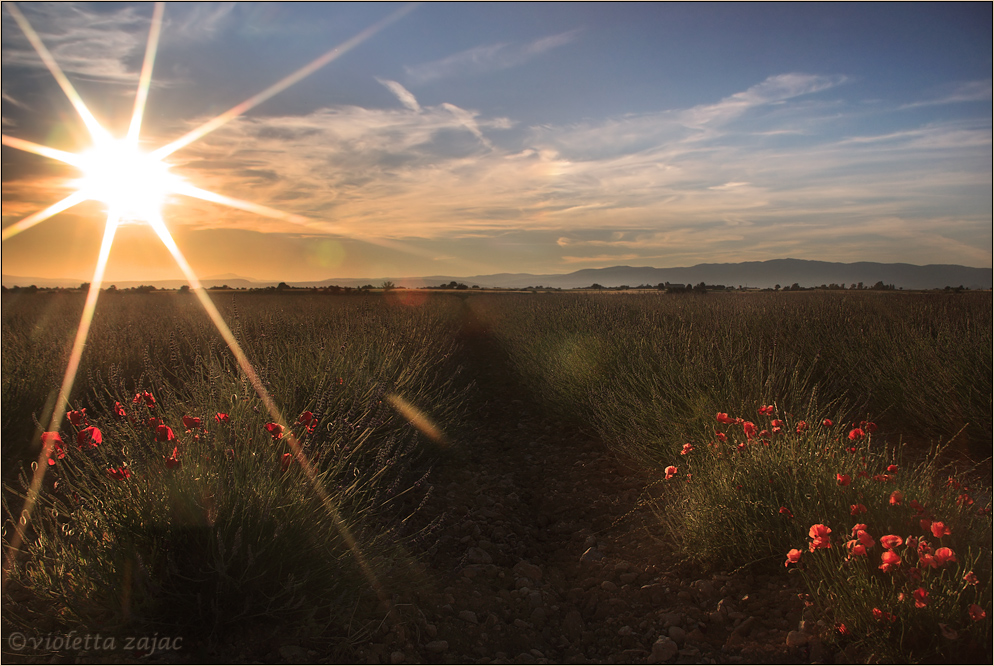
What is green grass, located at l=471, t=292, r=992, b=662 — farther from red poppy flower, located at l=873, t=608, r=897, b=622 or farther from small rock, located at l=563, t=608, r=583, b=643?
small rock, located at l=563, t=608, r=583, b=643

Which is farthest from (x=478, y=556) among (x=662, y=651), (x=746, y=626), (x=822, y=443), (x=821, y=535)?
(x=822, y=443)

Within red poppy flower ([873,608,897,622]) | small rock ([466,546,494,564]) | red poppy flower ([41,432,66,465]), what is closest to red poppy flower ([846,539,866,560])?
red poppy flower ([873,608,897,622])

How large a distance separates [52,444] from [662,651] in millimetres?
2975

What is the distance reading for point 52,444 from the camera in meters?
2.43

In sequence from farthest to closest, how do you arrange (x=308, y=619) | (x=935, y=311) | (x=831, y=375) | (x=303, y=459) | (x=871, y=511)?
(x=935, y=311)
(x=831, y=375)
(x=303, y=459)
(x=871, y=511)
(x=308, y=619)

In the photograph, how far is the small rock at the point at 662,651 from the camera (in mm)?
2439

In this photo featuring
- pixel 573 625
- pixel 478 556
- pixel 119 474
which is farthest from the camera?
pixel 478 556

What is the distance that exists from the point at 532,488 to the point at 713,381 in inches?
77.0

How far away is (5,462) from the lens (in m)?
4.78

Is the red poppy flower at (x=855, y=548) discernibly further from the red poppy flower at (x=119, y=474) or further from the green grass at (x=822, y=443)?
the red poppy flower at (x=119, y=474)

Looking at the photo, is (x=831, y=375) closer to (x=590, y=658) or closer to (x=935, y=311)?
(x=935, y=311)

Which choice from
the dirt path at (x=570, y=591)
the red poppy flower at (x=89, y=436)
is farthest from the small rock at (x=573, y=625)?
the red poppy flower at (x=89, y=436)

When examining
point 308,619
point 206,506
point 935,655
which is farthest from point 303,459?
point 935,655

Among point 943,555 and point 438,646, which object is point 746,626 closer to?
point 943,555
